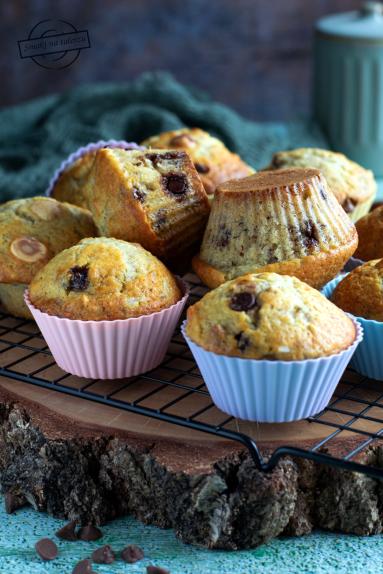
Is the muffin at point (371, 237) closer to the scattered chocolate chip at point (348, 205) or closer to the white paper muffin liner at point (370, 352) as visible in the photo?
the scattered chocolate chip at point (348, 205)

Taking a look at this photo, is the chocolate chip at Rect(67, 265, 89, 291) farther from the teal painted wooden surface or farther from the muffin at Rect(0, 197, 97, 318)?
the teal painted wooden surface

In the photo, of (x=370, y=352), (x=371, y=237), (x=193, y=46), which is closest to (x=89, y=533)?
(x=370, y=352)

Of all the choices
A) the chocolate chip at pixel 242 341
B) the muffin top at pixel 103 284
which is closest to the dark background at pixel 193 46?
the muffin top at pixel 103 284

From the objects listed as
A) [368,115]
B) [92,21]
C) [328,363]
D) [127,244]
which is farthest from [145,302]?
[92,21]

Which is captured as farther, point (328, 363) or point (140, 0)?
point (140, 0)

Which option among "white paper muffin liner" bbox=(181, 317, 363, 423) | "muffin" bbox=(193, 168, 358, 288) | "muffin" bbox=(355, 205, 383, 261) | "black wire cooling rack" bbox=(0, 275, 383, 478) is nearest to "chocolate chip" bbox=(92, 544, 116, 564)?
"black wire cooling rack" bbox=(0, 275, 383, 478)

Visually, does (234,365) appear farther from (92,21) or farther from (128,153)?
(92,21)

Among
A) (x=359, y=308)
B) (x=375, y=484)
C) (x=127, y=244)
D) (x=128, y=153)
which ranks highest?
(x=128, y=153)
